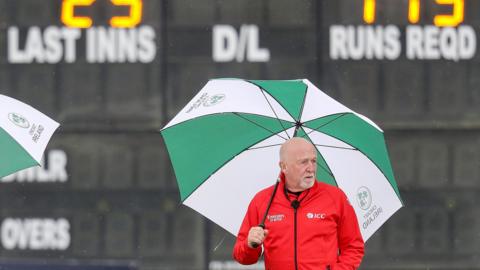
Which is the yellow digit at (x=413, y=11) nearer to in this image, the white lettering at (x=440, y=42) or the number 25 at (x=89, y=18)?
the white lettering at (x=440, y=42)

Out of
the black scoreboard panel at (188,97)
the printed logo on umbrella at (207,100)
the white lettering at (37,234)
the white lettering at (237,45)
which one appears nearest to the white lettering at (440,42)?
the black scoreboard panel at (188,97)

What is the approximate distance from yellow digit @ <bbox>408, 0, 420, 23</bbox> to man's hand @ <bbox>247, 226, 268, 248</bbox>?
340 cm

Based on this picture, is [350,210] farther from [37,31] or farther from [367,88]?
[37,31]

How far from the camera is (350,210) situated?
230 inches

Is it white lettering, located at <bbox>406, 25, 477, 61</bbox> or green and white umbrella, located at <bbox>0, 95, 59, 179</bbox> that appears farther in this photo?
white lettering, located at <bbox>406, 25, 477, 61</bbox>

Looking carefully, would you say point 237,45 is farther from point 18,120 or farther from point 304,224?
point 304,224

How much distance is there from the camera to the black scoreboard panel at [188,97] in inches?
343

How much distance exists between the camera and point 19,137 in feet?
20.4

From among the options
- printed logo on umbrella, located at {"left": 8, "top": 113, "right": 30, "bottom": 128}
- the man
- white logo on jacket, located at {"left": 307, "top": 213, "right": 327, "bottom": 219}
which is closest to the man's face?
the man

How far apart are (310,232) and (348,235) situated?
19cm

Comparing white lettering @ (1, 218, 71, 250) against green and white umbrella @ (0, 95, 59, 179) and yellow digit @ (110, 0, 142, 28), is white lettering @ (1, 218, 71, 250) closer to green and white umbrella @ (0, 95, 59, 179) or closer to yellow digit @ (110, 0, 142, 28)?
yellow digit @ (110, 0, 142, 28)

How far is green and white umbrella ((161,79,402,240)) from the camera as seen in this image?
628cm

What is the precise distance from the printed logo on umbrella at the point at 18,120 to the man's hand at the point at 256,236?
1.33 m

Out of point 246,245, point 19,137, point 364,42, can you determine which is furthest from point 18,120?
point 364,42
